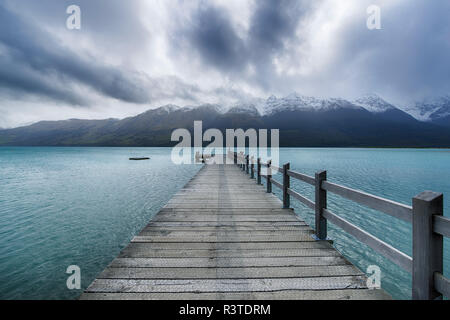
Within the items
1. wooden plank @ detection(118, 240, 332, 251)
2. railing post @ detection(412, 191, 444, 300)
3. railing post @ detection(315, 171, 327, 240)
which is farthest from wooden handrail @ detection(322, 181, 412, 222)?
wooden plank @ detection(118, 240, 332, 251)

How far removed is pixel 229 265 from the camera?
3.61 metres

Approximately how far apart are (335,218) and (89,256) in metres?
7.00

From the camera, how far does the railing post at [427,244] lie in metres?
2.31

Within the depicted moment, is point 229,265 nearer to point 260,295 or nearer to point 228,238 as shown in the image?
point 260,295

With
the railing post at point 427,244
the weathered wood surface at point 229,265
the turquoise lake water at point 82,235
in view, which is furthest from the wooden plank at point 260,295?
the turquoise lake water at point 82,235

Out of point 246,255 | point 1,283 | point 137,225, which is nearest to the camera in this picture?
point 246,255

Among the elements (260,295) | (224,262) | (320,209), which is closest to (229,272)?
(224,262)

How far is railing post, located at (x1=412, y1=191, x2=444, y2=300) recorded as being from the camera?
7.57 feet

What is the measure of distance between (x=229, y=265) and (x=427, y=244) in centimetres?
259
